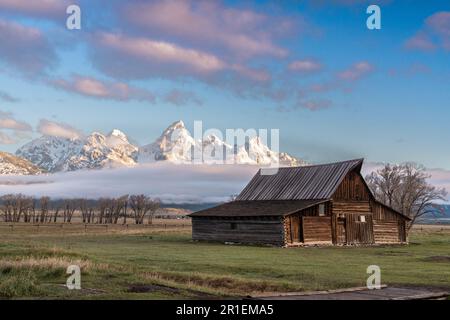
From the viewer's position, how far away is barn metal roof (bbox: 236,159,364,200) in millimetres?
57406

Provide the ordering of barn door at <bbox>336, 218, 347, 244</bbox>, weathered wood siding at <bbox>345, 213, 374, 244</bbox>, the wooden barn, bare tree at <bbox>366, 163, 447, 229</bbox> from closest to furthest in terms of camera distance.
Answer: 1. the wooden barn
2. barn door at <bbox>336, 218, 347, 244</bbox>
3. weathered wood siding at <bbox>345, 213, 374, 244</bbox>
4. bare tree at <bbox>366, 163, 447, 229</bbox>

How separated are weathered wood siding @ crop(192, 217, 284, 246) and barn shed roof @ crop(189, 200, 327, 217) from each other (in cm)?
64

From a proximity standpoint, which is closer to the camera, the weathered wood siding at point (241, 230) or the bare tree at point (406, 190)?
the weathered wood siding at point (241, 230)

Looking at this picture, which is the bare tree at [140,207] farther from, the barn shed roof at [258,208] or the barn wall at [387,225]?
the barn wall at [387,225]

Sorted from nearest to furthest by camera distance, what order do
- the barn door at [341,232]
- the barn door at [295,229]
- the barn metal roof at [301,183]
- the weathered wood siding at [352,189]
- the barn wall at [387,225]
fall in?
the barn door at [295,229] → the barn door at [341,232] → the weathered wood siding at [352,189] → the barn metal roof at [301,183] → the barn wall at [387,225]

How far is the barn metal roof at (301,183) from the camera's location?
5741 centimetres

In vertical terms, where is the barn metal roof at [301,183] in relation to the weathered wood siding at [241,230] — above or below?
above

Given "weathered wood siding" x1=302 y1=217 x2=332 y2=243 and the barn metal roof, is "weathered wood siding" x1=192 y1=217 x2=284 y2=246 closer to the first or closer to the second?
"weathered wood siding" x1=302 y1=217 x2=332 y2=243

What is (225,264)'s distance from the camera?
30828mm

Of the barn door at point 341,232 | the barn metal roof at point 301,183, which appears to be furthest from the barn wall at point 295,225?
the barn door at point 341,232

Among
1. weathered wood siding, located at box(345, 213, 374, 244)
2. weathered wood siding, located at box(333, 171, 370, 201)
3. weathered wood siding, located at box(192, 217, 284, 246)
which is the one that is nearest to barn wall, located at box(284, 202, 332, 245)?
weathered wood siding, located at box(192, 217, 284, 246)
